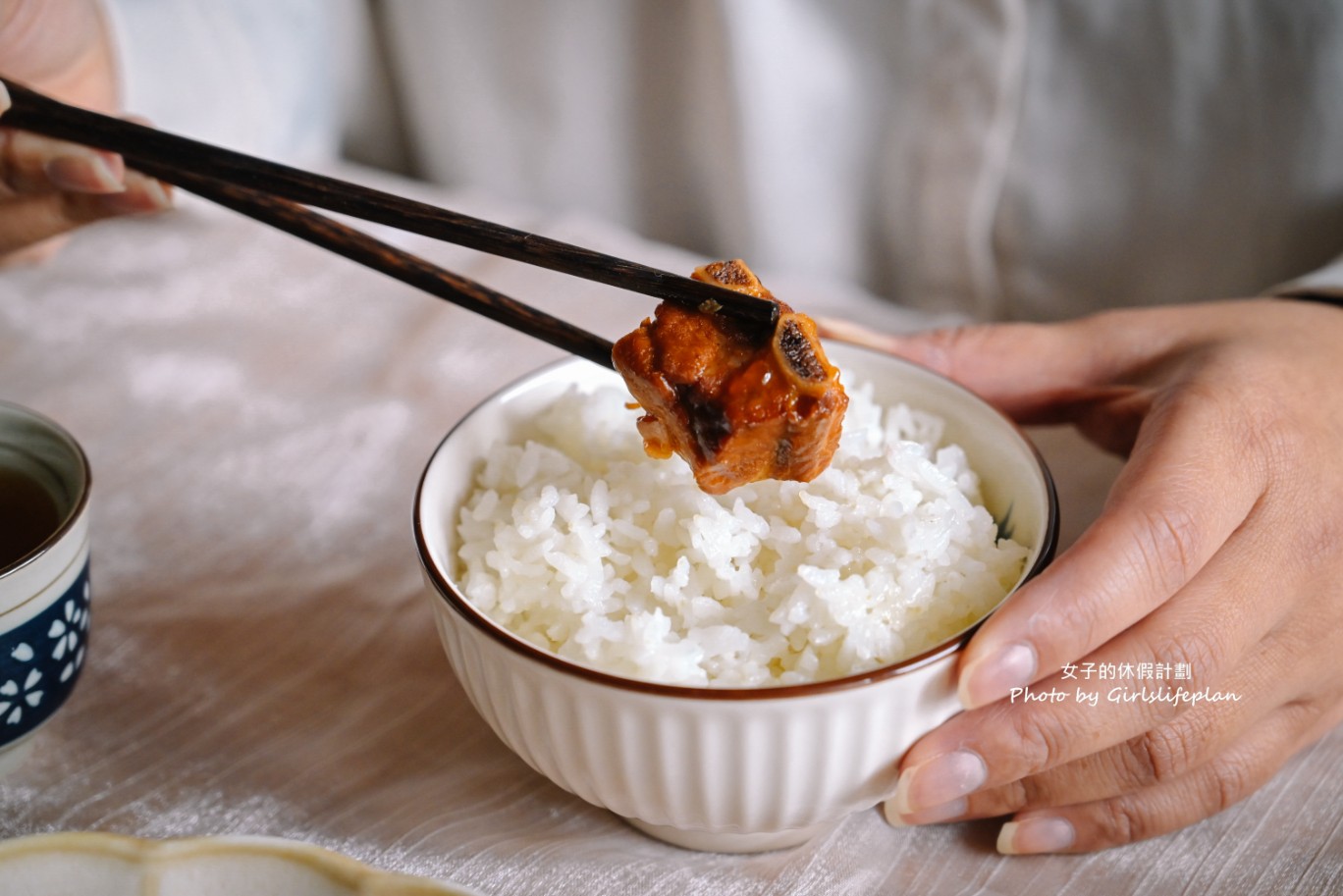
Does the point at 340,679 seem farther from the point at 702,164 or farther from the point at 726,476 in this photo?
the point at 702,164

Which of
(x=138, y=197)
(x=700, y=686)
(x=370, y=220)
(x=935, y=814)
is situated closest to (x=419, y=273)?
(x=370, y=220)

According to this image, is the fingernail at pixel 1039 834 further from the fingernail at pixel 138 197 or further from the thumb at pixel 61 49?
the thumb at pixel 61 49

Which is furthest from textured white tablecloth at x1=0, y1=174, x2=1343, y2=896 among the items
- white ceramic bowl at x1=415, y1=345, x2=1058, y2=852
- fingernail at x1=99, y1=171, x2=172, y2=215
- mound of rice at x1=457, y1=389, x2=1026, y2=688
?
fingernail at x1=99, y1=171, x2=172, y2=215

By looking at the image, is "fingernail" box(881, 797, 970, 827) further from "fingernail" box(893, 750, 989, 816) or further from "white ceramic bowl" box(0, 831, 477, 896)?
"white ceramic bowl" box(0, 831, 477, 896)

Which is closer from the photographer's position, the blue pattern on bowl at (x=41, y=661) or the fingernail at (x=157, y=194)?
the blue pattern on bowl at (x=41, y=661)

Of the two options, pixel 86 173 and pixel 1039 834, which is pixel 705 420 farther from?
pixel 86 173

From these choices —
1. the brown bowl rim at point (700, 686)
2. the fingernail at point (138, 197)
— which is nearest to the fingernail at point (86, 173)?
the fingernail at point (138, 197)
